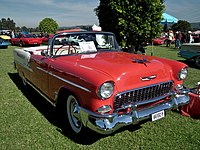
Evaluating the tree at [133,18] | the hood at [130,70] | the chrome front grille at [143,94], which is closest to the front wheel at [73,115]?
the hood at [130,70]

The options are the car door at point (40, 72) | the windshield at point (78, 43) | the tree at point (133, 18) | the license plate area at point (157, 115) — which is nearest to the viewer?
the license plate area at point (157, 115)

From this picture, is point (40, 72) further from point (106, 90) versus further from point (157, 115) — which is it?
point (157, 115)

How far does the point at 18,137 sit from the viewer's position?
3.48 m

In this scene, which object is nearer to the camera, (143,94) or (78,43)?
(143,94)

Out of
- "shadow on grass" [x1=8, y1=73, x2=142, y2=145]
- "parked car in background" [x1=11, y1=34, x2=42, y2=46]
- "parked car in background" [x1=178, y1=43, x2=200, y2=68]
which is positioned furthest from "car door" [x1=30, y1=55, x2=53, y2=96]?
"parked car in background" [x1=11, y1=34, x2=42, y2=46]

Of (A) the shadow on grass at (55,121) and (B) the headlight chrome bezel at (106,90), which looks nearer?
(B) the headlight chrome bezel at (106,90)

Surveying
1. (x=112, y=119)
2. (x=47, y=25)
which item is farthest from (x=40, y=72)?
(x=47, y=25)

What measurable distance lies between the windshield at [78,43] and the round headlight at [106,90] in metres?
1.68

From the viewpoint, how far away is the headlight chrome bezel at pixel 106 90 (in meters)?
2.75

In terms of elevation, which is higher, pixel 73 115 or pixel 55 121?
pixel 73 115

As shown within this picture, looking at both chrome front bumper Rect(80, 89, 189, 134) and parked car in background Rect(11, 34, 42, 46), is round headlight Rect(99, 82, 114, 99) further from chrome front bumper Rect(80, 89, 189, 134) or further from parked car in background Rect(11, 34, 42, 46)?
parked car in background Rect(11, 34, 42, 46)

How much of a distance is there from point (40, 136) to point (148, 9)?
5.27 m

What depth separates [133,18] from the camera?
22.5 ft

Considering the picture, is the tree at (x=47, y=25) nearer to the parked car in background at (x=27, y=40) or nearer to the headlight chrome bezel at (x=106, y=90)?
the parked car in background at (x=27, y=40)
